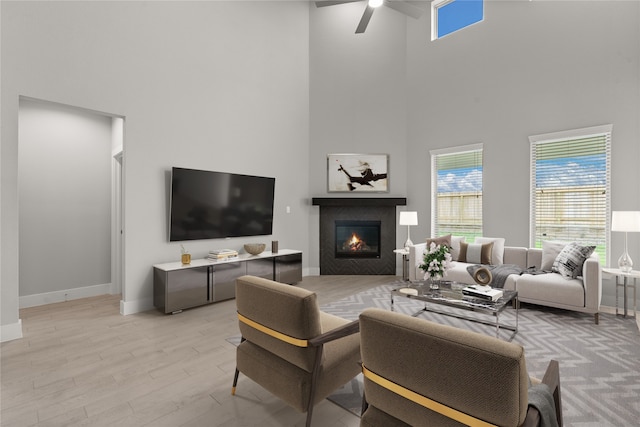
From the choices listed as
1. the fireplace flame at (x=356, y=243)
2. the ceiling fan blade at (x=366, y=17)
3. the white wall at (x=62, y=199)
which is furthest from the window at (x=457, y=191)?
the white wall at (x=62, y=199)

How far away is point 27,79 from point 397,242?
5.83 metres

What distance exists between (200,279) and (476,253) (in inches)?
159

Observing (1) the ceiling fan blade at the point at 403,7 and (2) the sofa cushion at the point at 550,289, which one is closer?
(2) the sofa cushion at the point at 550,289

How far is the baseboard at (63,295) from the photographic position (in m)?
4.18

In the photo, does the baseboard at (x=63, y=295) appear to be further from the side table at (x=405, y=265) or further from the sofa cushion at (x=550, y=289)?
the sofa cushion at (x=550, y=289)

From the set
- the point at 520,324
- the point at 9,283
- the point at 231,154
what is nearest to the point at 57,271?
the point at 9,283

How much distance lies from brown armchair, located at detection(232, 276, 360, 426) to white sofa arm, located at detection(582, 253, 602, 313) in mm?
3169

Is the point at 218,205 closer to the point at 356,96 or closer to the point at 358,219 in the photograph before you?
the point at 358,219

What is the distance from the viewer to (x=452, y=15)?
6.04m

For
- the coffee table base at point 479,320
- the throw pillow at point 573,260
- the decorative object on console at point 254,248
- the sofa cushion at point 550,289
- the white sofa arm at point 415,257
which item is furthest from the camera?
the white sofa arm at point 415,257

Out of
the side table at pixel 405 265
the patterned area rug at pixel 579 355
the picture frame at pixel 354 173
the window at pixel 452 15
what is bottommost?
the patterned area rug at pixel 579 355

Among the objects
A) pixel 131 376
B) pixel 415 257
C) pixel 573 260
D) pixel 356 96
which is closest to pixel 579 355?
pixel 573 260

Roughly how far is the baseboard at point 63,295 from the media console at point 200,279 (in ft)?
4.40

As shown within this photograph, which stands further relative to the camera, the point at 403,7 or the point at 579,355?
the point at 403,7
